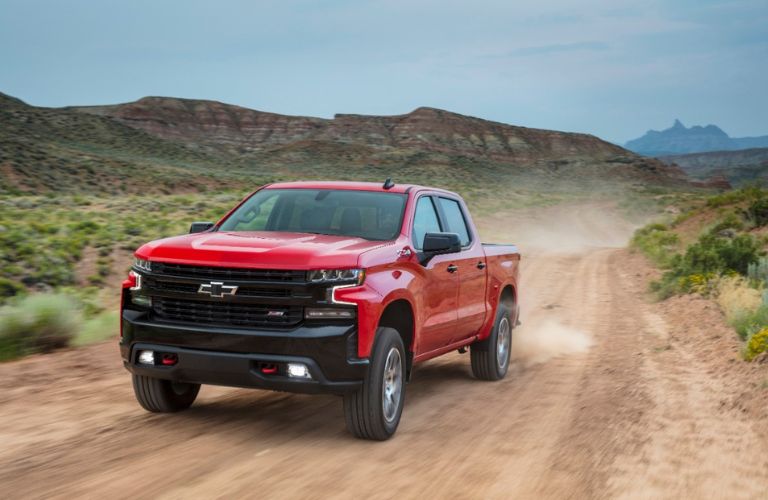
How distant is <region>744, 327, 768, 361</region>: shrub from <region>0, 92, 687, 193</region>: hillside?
6294 centimetres

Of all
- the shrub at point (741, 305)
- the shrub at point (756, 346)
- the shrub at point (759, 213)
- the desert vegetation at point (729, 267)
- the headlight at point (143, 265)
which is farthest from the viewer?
the shrub at point (759, 213)

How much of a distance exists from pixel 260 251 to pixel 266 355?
69 cm

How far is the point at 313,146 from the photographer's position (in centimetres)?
11894

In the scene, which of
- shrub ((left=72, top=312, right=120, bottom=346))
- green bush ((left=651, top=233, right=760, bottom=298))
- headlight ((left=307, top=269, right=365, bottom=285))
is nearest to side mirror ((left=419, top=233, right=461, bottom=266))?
headlight ((left=307, top=269, right=365, bottom=285))

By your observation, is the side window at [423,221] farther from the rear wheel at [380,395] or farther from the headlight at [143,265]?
the headlight at [143,265]

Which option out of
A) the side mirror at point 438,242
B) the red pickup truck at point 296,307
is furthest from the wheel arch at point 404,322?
the side mirror at point 438,242

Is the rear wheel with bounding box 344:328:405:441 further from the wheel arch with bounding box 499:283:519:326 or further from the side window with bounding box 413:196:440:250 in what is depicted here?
the wheel arch with bounding box 499:283:519:326

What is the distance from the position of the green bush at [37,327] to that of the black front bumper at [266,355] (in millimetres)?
4319

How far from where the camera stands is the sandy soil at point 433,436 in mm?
5289

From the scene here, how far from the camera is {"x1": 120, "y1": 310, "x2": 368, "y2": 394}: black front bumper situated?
5.69 metres

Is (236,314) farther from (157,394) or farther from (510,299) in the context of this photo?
(510,299)

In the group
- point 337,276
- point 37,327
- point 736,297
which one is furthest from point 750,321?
point 37,327

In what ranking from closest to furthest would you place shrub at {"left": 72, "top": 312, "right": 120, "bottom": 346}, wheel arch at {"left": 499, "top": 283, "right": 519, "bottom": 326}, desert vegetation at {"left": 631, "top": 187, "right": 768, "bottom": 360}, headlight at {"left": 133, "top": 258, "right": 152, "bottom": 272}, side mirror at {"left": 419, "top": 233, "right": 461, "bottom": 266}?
headlight at {"left": 133, "top": 258, "right": 152, "bottom": 272} → side mirror at {"left": 419, "top": 233, "right": 461, "bottom": 266} → wheel arch at {"left": 499, "top": 283, "right": 519, "bottom": 326} → shrub at {"left": 72, "top": 312, "right": 120, "bottom": 346} → desert vegetation at {"left": 631, "top": 187, "right": 768, "bottom": 360}

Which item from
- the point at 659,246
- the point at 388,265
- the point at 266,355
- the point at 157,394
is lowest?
the point at 659,246
